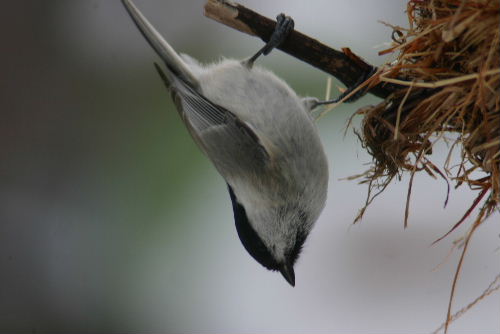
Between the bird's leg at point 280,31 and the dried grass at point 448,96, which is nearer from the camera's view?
the dried grass at point 448,96

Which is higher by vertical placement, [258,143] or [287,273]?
[258,143]

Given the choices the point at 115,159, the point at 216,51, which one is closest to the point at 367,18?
the point at 216,51

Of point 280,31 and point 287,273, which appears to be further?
point 287,273

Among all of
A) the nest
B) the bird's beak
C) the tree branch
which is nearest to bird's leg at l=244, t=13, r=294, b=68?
the tree branch

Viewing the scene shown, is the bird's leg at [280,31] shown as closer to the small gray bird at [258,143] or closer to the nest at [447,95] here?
the small gray bird at [258,143]

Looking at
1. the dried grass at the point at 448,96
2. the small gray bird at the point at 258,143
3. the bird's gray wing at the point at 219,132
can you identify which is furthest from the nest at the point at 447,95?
the bird's gray wing at the point at 219,132

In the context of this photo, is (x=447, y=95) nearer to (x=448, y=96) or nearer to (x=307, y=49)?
(x=448, y=96)

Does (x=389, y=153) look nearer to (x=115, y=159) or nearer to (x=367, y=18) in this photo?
(x=367, y=18)

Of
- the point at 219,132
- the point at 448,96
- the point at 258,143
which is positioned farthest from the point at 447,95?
the point at 219,132
